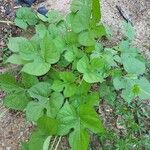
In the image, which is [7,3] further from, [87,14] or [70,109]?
[70,109]

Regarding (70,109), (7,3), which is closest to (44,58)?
(70,109)

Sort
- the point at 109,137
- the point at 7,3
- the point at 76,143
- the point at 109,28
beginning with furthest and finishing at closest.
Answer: the point at 7,3 < the point at 109,28 < the point at 109,137 < the point at 76,143

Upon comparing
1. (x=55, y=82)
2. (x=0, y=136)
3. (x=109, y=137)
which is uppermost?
(x=55, y=82)

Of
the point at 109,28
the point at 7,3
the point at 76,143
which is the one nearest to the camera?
the point at 76,143

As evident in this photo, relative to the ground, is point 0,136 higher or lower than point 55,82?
lower

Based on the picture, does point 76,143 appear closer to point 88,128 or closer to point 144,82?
point 88,128

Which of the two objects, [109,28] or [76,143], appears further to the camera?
[109,28]

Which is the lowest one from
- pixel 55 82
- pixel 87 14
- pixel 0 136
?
pixel 0 136

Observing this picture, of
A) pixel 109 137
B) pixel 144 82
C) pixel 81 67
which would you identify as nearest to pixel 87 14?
pixel 81 67

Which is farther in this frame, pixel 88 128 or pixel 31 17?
pixel 31 17
